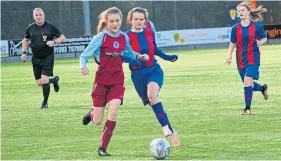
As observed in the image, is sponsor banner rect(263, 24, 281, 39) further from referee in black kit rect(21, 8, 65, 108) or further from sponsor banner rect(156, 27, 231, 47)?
referee in black kit rect(21, 8, 65, 108)

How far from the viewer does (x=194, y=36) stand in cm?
4419

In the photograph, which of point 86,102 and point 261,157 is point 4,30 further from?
point 261,157

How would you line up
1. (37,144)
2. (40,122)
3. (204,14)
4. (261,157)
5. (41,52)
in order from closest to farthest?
(261,157), (37,144), (40,122), (41,52), (204,14)

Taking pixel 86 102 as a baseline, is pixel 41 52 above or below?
above

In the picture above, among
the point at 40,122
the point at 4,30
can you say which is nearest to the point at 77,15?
the point at 4,30

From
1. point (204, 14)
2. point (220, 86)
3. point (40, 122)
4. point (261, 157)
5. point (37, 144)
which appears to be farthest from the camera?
point (204, 14)

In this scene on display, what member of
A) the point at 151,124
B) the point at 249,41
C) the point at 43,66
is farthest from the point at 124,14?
the point at 151,124

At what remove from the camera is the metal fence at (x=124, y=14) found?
156 ft

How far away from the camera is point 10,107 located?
1580 centimetres

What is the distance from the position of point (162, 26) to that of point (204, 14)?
3.15m

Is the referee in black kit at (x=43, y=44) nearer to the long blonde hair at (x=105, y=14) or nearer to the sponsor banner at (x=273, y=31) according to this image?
the long blonde hair at (x=105, y=14)

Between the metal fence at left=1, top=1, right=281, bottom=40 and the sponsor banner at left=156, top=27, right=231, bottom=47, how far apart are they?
4180mm

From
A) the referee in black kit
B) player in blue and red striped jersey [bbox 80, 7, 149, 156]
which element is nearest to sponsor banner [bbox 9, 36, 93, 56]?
the referee in black kit

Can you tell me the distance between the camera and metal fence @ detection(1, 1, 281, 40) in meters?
47.6
